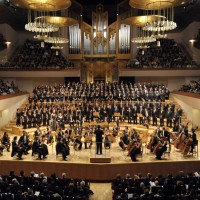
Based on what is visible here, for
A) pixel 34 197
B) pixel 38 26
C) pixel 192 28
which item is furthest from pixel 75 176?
pixel 192 28

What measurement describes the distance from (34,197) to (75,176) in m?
3.12

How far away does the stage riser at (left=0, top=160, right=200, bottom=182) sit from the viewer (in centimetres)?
911

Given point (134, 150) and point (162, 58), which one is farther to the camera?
point (162, 58)

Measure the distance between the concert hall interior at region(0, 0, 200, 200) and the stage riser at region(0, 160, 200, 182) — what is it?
0.03 m

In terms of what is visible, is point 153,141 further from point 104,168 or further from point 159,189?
point 159,189

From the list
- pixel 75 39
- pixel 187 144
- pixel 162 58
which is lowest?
pixel 187 144

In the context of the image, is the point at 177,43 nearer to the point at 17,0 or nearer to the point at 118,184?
the point at 17,0

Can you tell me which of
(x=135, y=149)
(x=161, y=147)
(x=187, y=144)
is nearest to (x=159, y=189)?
(x=135, y=149)

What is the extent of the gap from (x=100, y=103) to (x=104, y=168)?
597 centimetres

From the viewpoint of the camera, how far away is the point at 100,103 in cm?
1477

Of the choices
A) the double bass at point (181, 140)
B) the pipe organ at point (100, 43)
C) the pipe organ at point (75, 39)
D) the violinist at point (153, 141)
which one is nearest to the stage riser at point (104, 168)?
the double bass at point (181, 140)

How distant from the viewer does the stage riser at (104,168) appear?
9.11 m

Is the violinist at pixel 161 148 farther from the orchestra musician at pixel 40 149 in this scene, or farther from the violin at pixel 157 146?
the orchestra musician at pixel 40 149

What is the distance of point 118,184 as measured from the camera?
282 inches
